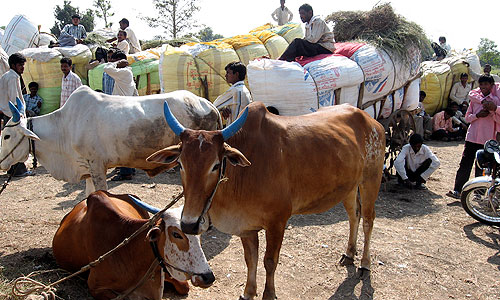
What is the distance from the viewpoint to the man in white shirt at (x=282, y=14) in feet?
40.8

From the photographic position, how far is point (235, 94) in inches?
209

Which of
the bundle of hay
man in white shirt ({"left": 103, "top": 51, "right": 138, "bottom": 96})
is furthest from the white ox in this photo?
the bundle of hay

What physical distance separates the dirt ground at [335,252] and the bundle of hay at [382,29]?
2.58 meters

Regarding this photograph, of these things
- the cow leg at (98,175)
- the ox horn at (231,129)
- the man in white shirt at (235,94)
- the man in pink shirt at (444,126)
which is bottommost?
the man in pink shirt at (444,126)

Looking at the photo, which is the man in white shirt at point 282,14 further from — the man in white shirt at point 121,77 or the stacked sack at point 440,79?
the man in white shirt at point 121,77

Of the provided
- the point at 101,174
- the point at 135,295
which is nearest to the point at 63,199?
the point at 101,174

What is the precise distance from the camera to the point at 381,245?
4766mm

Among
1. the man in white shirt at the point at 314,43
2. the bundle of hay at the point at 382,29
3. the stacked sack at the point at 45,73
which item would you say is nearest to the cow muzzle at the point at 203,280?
the man in white shirt at the point at 314,43

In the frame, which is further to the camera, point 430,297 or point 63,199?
point 63,199

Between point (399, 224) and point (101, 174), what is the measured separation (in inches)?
156

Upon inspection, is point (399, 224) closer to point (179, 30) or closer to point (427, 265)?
point (427, 265)

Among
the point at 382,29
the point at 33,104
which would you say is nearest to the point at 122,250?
the point at 382,29

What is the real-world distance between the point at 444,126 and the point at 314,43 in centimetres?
699

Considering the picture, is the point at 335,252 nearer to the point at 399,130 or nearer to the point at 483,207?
the point at 483,207
